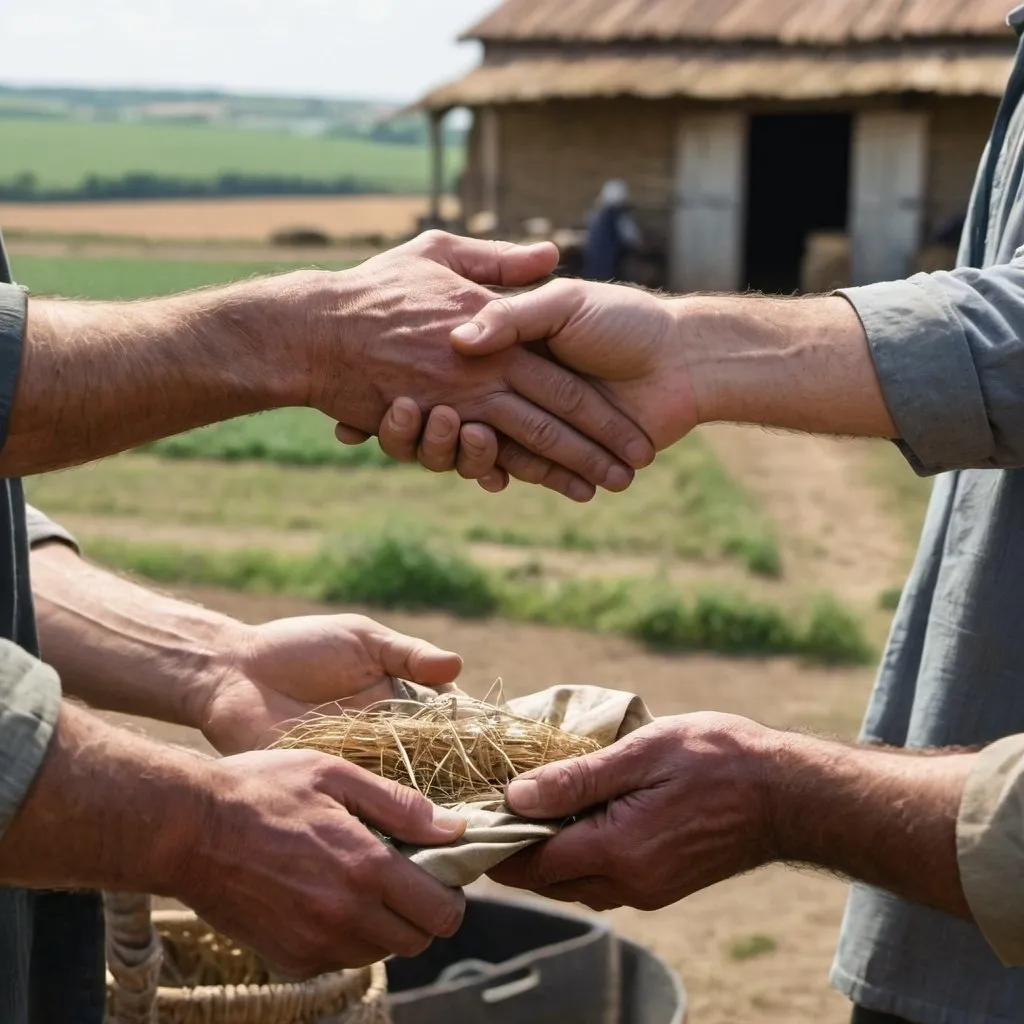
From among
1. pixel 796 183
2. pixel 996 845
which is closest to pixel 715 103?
pixel 796 183

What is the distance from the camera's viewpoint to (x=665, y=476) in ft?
44.1

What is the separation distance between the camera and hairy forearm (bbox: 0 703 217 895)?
2.16 m

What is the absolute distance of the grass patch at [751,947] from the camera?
5398 millimetres

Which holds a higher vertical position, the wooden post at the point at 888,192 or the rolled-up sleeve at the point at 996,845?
the rolled-up sleeve at the point at 996,845

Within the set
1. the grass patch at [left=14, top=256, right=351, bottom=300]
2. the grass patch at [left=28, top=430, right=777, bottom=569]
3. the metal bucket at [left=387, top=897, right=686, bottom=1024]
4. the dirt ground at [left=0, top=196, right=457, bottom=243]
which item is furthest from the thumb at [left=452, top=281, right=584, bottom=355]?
the dirt ground at [left=0, top=196, right=457, bottom=243]

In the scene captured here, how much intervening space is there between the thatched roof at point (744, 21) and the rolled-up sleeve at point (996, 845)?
722 inches

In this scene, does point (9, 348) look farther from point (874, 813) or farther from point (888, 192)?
point (888, 192)

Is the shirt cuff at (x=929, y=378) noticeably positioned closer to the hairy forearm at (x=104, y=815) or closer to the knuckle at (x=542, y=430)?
the knuckle at (x=542, y=430)

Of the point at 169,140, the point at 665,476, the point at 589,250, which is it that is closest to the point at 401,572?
the point at 665,476

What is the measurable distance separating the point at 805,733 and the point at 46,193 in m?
50.5

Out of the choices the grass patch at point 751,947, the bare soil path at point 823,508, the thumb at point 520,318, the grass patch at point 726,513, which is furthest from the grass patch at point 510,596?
the thumb at point 520,318

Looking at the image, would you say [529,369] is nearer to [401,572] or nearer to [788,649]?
[788,649]

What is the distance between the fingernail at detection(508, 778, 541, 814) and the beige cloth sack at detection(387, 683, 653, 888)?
26 mm

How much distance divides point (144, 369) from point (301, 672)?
2.23 ft
